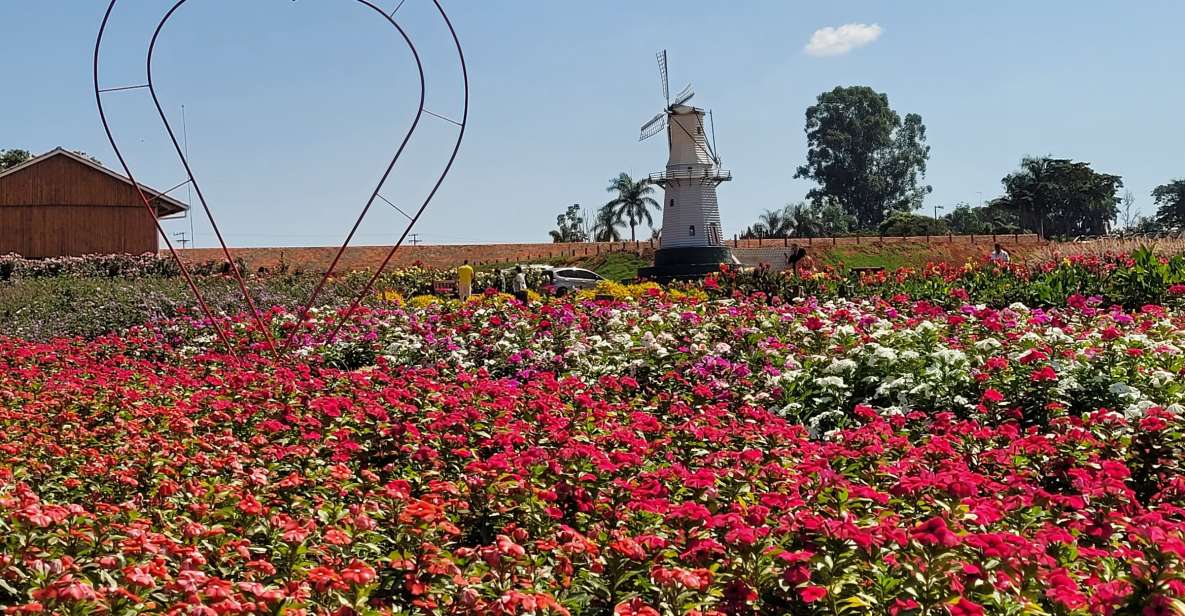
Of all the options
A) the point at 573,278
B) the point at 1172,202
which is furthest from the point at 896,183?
the point at 573,278

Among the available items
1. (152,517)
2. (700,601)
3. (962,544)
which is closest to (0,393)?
(152,517)

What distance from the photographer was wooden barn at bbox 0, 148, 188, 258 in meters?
33.2

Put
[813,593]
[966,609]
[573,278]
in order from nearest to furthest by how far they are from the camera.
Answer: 1. [966,609]
2. [813,593]
3. [573,278]

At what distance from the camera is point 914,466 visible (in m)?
4.62

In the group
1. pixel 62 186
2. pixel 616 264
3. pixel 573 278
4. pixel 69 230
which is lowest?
pixel 573 278

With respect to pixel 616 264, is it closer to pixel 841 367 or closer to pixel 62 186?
pixel 62 186

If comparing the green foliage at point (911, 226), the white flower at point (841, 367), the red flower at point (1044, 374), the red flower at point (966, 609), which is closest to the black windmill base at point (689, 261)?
the green foliage at point (911, 226)

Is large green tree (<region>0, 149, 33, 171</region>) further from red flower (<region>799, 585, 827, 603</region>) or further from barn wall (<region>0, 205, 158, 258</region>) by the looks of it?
red flower (<region>799, 585, 827, 603</region>)

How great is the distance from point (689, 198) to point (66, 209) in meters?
23.3

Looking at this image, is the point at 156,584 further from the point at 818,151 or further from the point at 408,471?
the point at 818,151

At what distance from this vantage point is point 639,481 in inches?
184

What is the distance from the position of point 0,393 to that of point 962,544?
269 inches

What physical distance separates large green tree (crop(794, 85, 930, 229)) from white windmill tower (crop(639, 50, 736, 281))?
1947 inches

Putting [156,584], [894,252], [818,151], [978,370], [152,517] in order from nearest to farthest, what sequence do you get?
1. [156,584]
2. [152,517]
3. [978,370]
4. [894,252]
5. [818,151]
